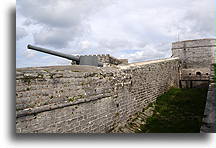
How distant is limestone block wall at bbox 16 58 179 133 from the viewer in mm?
3863

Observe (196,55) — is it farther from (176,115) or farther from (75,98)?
(75,98)

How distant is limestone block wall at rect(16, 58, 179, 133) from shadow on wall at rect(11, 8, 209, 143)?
99 millimetres

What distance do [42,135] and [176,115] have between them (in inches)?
203

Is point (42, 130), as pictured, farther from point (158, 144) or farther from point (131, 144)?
point (158, 144)

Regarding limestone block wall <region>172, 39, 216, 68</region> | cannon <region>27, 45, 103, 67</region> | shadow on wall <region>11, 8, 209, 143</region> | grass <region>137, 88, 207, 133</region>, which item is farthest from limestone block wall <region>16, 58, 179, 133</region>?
limestone block wall <region>172, 39, 216, 68</region>

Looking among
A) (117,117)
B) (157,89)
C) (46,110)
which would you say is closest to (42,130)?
(46,110)

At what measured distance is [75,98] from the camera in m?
4.88

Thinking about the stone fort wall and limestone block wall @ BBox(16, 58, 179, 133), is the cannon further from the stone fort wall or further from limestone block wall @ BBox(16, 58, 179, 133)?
the stone fort wall

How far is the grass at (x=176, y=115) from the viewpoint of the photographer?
6.15 m

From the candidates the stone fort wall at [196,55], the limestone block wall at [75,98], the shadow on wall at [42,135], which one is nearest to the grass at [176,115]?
the limestone block wall at [75,98]

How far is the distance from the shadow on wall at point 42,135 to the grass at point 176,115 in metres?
1.66

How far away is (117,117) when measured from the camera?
21.1 ft

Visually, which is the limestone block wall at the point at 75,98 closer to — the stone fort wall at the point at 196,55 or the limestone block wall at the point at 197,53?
the stone fort wall at the point at 196,55

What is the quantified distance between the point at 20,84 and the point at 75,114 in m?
1.55
